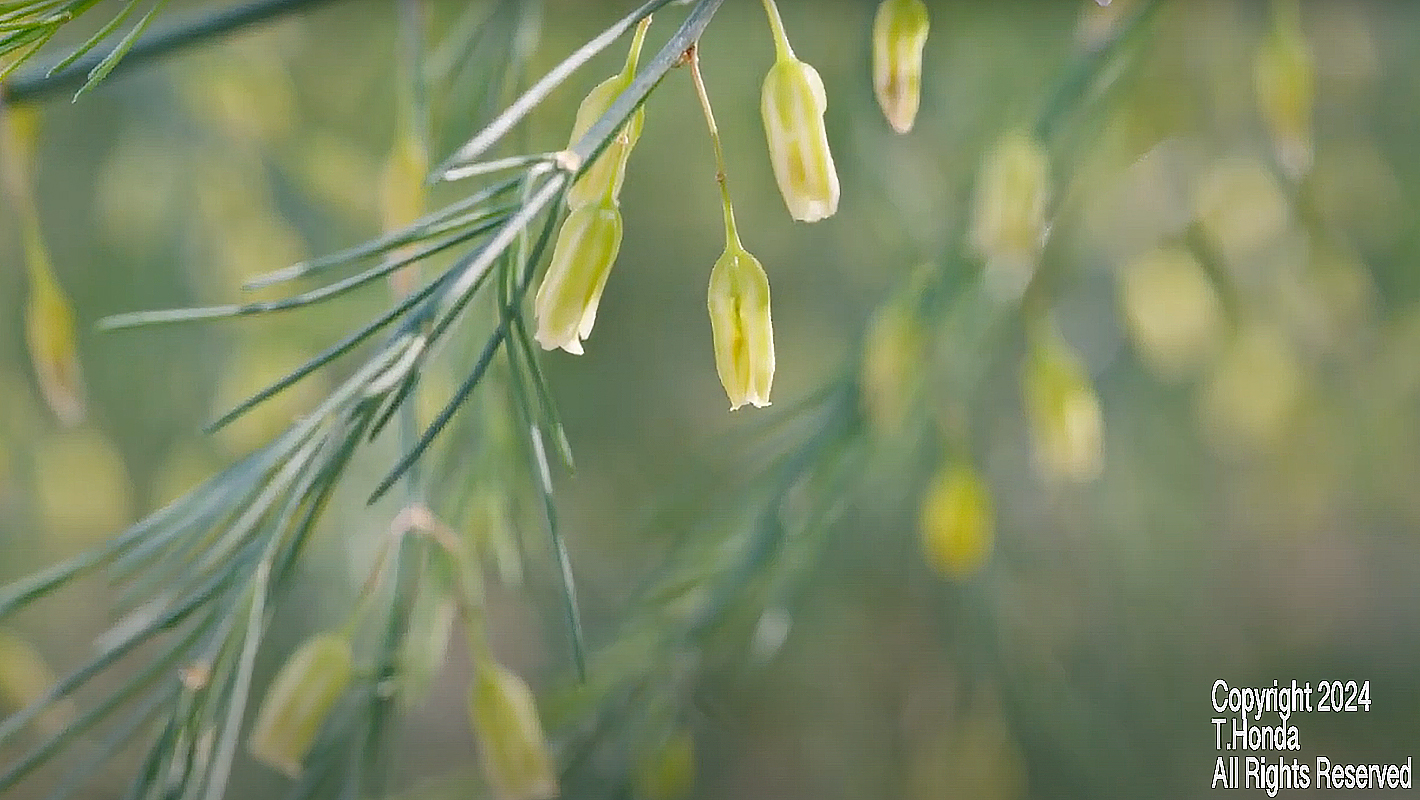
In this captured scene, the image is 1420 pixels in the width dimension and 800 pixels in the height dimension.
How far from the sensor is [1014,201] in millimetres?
734

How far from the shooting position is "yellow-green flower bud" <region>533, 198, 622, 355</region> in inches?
16.5

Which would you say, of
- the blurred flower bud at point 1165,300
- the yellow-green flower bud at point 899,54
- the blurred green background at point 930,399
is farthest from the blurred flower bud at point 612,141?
the blurred flower bud at point 1165,300

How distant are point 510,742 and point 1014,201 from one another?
0.43m

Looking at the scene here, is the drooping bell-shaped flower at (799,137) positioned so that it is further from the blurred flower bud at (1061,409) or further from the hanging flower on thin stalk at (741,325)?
the blurred flower bud at (1061,409)

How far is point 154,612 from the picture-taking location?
1.67 ft

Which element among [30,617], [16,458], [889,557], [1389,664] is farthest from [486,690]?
[1389,664]

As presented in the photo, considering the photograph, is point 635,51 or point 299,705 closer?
point 635,51

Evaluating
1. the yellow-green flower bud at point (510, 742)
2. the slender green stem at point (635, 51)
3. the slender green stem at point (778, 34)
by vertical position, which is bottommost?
the yellow-green flower bud at point (510, 742)

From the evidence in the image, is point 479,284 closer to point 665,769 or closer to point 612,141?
Answer: point 612,141

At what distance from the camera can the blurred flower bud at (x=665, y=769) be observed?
0.88 m

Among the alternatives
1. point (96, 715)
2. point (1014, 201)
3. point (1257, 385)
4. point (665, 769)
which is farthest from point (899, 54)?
point (1257, 385)

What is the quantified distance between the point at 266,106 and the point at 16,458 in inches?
30.2

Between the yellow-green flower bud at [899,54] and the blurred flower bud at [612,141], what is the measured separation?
0.33 feet

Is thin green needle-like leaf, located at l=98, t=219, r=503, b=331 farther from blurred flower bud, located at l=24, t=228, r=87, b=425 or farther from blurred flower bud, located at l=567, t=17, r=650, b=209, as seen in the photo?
blurred flower bud, located at l=24, t=228, r=87, b=425
